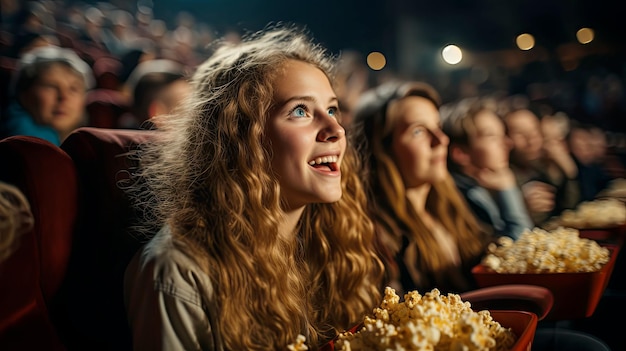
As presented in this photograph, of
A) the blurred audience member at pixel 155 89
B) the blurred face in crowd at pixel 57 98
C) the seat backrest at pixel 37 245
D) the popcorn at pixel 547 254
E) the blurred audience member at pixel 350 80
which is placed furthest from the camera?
the blurred audience member at pixel 350 80

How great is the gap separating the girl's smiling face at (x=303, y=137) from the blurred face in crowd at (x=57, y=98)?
0.39m

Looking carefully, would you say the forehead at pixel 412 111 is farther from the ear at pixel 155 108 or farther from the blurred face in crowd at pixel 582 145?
the ear at pixel 155 108

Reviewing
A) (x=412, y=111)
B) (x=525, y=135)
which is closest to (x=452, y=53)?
(x=412, y=111)

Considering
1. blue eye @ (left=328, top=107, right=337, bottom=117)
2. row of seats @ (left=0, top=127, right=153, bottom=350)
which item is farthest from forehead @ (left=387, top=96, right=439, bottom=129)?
row of seats @ (left=0, top=127, right=153, bottom=350)

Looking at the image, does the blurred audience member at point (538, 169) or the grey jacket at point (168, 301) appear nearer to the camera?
the grey jacket at point (168, 301)

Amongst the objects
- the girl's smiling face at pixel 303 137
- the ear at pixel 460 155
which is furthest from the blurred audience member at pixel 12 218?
the ear at pixel 460 155

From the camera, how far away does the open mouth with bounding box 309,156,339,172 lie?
128 cm

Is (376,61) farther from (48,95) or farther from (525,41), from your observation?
(48,95)

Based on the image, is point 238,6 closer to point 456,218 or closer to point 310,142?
point 310,142

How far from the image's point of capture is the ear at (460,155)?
1.49 m

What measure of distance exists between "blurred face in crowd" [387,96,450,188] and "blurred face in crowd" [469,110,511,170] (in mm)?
75

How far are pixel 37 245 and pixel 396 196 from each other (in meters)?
0.86

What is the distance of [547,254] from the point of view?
137 cm

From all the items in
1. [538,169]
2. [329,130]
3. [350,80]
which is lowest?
Result: [538,169]
